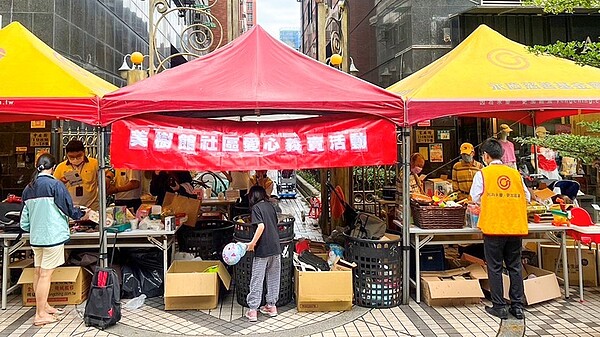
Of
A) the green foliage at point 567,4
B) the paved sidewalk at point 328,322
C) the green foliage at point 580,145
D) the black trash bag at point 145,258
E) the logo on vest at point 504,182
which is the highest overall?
the green foliage at point 567,4

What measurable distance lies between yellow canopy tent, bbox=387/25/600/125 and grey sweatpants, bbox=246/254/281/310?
8.06ft

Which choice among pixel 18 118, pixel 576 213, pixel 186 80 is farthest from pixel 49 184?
pixel 576 213

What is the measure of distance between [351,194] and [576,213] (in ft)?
14.8

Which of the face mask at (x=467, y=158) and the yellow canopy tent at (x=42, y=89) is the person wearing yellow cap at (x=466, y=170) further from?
the yellow canopy tent at (x=42, y=89)

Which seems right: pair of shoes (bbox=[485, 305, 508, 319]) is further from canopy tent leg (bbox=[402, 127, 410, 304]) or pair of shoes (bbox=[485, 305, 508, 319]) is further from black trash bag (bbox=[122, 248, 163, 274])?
black trash bag (bbox=[122, 248, 163, 274])

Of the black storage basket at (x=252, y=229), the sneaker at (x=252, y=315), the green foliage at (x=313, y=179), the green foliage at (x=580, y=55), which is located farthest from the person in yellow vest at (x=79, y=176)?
the green foliage at (x=313, y=179)

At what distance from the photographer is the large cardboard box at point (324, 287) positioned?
18.2ft

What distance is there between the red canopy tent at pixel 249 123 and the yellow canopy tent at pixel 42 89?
27 cm

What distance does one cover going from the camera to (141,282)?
6.21 meters

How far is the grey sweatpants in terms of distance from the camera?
5344 mm

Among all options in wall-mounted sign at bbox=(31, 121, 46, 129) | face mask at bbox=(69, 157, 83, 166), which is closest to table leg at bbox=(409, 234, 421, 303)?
face mask at bbox=(69, 157, 83, 166)

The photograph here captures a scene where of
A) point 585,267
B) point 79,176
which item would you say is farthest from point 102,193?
point 585,267

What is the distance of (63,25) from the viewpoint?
10.3 meters

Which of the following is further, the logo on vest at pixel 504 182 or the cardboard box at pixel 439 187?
the cardboard box at pixel 439 187
